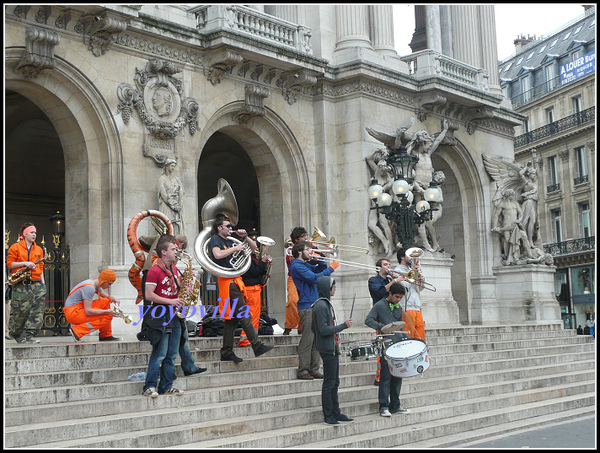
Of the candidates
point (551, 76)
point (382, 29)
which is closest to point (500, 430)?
point (382, 29)

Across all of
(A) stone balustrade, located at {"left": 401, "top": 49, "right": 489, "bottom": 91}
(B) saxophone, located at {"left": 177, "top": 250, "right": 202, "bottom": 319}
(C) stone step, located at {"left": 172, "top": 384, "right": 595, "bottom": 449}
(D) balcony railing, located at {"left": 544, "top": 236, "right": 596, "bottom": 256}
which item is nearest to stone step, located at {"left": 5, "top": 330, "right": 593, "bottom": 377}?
(B) saxophone, located at {"left": 177, "top": 250, "right": 202, "bottom": 319}

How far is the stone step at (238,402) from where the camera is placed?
8.54m

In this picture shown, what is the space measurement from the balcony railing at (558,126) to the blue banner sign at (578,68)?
83.3 inches

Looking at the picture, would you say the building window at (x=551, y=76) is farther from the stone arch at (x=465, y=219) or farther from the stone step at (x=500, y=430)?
the stone step at (x=500, y=430)

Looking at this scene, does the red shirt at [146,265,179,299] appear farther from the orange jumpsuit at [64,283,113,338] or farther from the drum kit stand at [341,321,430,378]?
the orange jumpsuit at [64,283,113,338]

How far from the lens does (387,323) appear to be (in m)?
10.7

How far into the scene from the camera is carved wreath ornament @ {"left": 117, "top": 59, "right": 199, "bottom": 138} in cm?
1694

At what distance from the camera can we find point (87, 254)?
651 inches

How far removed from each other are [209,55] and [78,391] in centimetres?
1059

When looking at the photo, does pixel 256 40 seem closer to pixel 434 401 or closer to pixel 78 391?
pixel 434 401

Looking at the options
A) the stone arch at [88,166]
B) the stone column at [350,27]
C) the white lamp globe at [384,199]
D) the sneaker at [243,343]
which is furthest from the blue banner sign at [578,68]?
the sneaker at [243,343]

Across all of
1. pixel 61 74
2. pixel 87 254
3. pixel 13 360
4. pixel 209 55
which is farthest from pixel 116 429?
pixel 209 55

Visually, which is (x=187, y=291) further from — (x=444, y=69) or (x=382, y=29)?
(x=444, y=69)

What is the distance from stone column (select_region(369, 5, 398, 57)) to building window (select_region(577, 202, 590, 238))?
83.4ft
